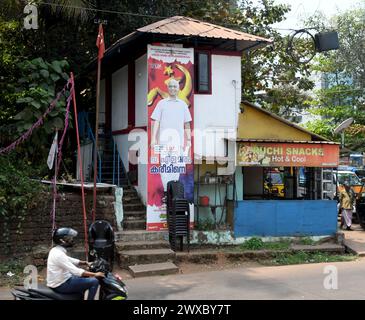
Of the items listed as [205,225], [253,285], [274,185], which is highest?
[274,185]

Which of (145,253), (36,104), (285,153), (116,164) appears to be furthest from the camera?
(116,164)

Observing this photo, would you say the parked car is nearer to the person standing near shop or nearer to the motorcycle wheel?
the person standing near shop

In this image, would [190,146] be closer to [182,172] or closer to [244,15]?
[182,172]

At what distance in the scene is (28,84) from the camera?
1262cm

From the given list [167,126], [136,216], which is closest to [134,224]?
[136,216]

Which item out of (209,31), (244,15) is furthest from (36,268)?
(244,15)

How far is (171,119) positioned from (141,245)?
3.19m

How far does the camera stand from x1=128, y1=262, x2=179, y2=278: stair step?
9984 millimetres

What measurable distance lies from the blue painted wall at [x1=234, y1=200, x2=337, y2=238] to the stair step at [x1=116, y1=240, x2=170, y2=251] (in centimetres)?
206

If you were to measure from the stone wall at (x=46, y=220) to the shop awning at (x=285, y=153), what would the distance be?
349cm

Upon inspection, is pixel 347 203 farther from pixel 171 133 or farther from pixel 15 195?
pixel 15 195

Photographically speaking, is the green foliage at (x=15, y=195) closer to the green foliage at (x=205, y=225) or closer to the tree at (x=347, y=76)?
the green foliage at (x=205, y=225)

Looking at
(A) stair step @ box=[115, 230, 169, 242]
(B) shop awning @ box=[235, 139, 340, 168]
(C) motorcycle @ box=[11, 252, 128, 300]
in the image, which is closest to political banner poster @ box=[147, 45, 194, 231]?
(A) stair step @ box=[115, 230, 169, 242]

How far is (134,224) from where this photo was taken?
39.2ft
